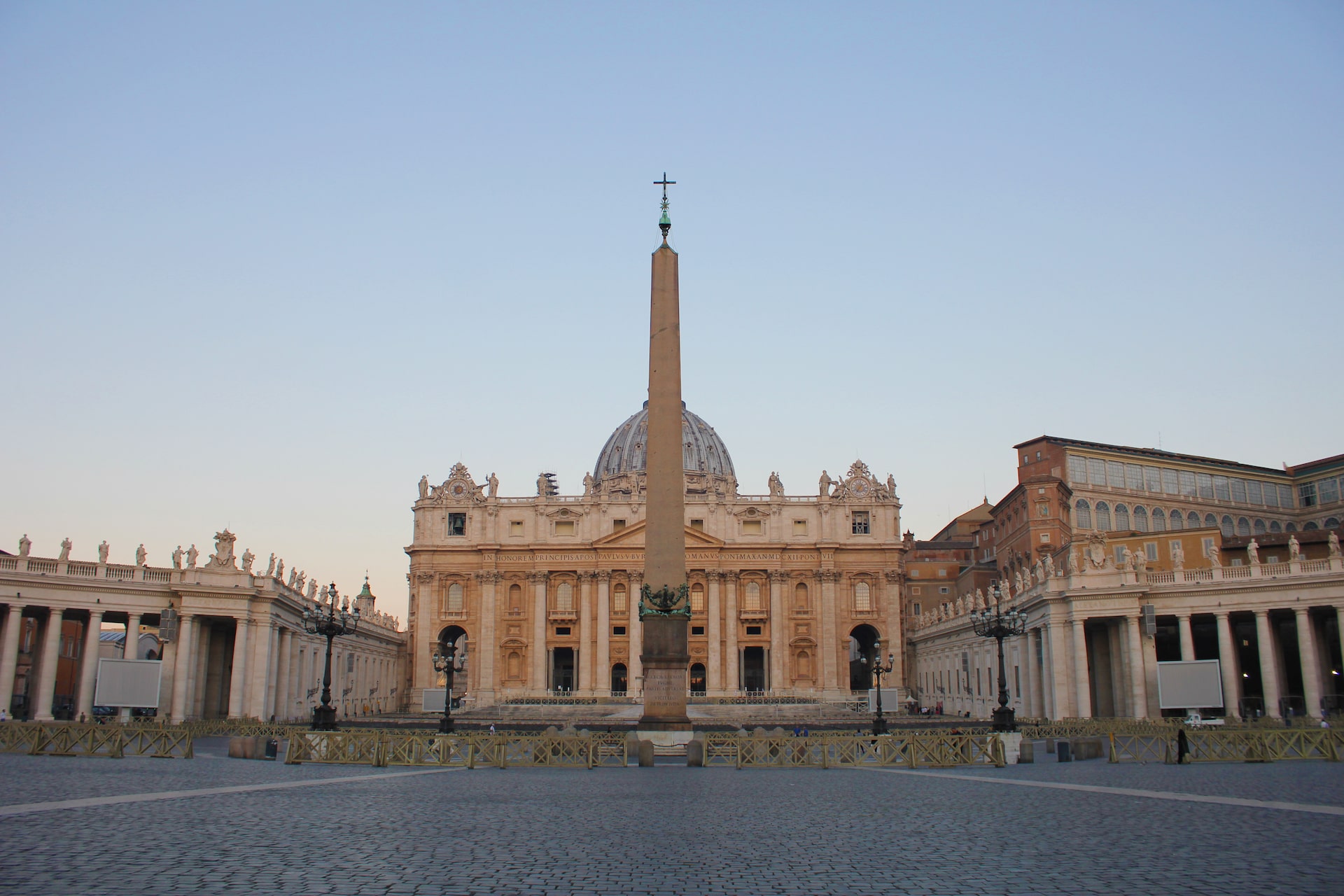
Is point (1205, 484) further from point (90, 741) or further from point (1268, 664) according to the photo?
point (90, 741)

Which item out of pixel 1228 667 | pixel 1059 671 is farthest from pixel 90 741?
pixel 1228 667

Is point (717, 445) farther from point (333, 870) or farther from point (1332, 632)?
point (333, 870)

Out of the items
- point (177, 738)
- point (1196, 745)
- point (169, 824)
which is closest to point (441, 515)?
point (177, 738)

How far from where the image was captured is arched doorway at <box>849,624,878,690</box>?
294 feet

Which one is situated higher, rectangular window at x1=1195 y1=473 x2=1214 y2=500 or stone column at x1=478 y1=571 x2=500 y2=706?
rectangular window at x1=1195 y1=473 x2=1214 y2=500

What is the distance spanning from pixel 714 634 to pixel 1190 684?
5031 cm

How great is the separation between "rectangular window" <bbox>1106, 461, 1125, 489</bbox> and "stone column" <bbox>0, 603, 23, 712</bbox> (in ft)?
221

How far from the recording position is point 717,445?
403 ft

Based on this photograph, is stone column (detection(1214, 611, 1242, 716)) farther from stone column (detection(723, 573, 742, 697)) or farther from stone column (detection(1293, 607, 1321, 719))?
stone column (detection(723, 573, 742, 697))

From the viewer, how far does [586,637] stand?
84750mm

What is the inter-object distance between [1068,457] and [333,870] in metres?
74.0

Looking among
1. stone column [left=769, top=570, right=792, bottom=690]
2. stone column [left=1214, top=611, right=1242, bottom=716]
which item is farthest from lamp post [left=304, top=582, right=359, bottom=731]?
stone column [left=769, top=570, right=792, bottom=690]

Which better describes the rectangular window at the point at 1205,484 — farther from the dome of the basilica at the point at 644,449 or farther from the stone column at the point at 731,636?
the dome of the basilica at the point at 644,449

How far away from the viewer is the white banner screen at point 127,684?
37781 mm
